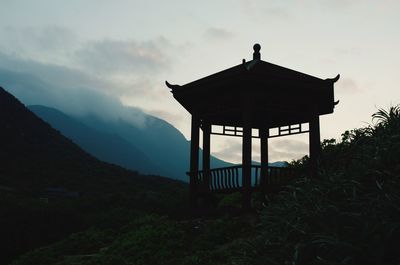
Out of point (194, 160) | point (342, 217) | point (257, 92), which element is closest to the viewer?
point (342, 217)

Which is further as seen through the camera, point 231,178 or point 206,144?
point 206,144

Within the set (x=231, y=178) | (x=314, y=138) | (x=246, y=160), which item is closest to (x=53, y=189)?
(x=231, y=178)

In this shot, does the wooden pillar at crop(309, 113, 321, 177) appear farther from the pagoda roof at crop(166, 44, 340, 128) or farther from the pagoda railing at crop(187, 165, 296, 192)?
the pagoda railing at crop(187, 165, 296, 192)

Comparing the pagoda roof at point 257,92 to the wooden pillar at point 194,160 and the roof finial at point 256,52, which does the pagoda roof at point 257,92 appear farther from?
the wooden pillar at point 194,160

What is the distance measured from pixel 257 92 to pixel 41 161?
5666 cm

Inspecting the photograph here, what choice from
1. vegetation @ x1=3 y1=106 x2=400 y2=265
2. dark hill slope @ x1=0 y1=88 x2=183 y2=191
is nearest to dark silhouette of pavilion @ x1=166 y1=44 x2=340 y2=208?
vegetation @ x1=3 y1=106 x2=400 y2=265

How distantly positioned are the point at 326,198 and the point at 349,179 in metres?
0.41

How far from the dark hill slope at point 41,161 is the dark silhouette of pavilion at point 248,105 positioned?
39.4 meters

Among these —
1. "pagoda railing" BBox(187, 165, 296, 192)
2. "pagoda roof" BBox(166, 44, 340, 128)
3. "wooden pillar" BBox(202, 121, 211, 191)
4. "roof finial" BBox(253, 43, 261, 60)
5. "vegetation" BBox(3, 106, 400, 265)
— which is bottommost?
"vegetation" BBox(3, 106, 400, 265)

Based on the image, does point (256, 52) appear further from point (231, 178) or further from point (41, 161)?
point (41, 161)

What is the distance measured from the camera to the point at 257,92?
1443cm

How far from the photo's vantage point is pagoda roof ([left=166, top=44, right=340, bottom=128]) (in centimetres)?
1412

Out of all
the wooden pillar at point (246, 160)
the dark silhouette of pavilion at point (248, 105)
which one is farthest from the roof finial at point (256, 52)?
the wooden pillar at point (246, 160)

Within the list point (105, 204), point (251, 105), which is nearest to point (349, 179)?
point (251, 105)
